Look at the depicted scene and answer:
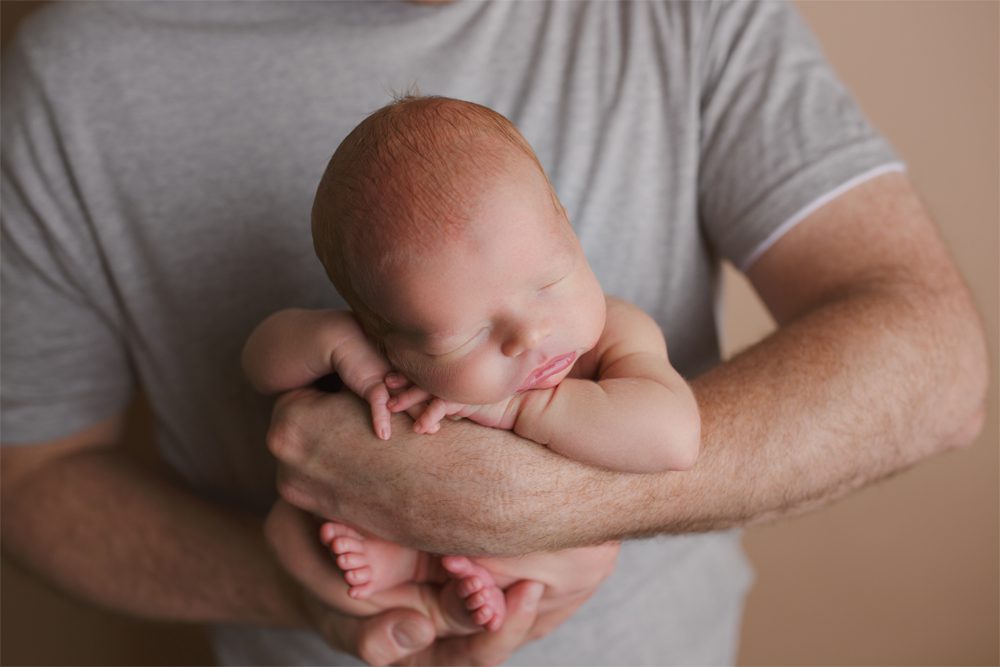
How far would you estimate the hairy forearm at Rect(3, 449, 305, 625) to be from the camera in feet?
4.66

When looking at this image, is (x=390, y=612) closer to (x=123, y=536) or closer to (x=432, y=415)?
(x=432, y=415)

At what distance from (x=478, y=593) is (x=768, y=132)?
0.78m

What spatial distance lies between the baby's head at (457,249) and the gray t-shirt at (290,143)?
0.43m

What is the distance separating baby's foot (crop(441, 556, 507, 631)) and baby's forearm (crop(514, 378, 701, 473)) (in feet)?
0.67

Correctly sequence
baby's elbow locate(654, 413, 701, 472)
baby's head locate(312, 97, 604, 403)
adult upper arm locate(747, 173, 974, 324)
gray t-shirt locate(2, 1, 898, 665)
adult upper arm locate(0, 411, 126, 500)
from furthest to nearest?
adult upper arm locate(0, 411, 126, 500) → gray t-shirt locate(2, 1, 898, 665) → adult upper arm locate(747, 173, 974, 324) → baby's elbow locate(654, 413, 701, 472) → baby's head locate(312, 97, 604, 403)

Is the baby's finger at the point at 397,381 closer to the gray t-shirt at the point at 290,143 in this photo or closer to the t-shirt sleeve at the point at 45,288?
the gray t-shirt at the point at 290,143

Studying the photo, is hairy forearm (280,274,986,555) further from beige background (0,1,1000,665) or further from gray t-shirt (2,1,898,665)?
beige background (0,1,1000,665)

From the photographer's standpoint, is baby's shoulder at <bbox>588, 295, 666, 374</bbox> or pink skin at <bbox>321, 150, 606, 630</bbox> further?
baby's shoulder at <bbox>588, 295, 666, 374</bbox>

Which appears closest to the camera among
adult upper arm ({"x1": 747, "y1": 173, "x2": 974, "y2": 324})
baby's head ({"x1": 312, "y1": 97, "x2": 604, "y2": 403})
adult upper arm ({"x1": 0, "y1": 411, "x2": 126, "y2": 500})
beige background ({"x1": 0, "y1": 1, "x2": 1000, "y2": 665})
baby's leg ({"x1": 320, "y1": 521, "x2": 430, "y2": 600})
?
baby's head ({"x1": 312, "y1": 97, "x2": 604, "y2": 403})

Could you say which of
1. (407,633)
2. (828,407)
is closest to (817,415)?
(828,407)

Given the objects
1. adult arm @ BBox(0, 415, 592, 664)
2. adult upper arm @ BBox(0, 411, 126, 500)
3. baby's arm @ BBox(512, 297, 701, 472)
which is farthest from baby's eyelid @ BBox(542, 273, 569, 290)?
adult upper arm @ BBox(0, 411, 126, 500)

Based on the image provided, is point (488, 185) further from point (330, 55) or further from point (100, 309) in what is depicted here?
point (100, 309)

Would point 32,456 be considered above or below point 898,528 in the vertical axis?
above

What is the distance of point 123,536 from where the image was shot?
145 cm
